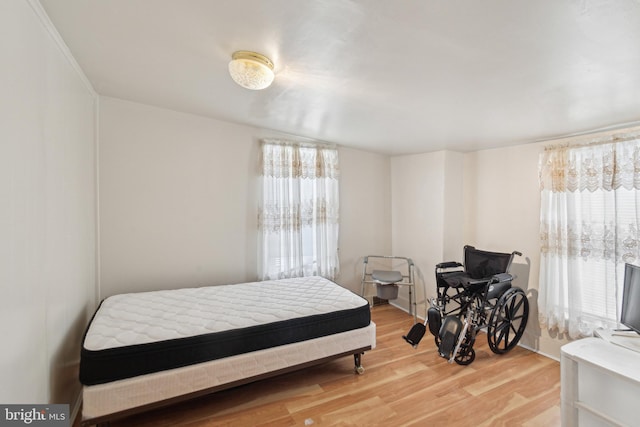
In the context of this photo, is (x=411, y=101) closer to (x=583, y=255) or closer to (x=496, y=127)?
(x=496, y=127)

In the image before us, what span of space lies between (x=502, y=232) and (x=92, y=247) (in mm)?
4285

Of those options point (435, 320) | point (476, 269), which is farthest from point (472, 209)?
point (435, 320)

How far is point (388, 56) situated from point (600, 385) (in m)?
2.20

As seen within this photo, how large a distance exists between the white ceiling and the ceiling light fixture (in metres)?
0.06

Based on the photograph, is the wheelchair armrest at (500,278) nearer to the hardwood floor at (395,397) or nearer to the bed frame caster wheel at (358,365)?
the hardwood floor at (395,397)

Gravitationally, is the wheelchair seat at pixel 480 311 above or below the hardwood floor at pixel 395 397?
above

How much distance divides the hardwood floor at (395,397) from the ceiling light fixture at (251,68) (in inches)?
90.5

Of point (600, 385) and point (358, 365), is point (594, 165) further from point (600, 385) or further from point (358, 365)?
point (358, 365)

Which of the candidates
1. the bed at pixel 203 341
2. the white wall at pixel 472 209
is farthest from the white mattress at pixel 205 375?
the white wall at pixel 472 209

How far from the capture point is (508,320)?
274 cm

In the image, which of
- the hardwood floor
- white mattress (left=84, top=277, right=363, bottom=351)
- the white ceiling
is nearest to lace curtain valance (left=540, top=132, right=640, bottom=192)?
the white ceiling

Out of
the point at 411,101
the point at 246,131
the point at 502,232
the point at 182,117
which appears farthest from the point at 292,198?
the point at 502,232

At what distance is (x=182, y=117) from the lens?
9.56 ft

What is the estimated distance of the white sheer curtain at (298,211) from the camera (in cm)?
325
